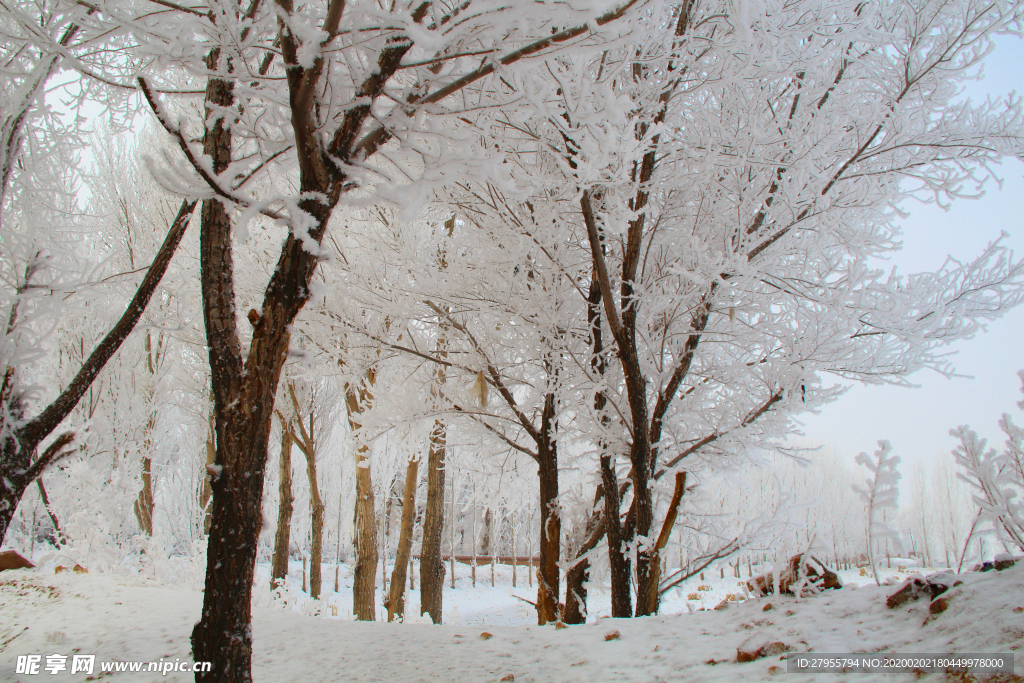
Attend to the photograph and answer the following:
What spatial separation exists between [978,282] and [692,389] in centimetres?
172

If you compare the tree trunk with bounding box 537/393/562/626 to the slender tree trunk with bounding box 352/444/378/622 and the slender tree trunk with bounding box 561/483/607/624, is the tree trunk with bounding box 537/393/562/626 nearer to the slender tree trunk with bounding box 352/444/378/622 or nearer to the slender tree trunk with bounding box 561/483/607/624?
the slender tree trunk with bounding box 561/483/607/624

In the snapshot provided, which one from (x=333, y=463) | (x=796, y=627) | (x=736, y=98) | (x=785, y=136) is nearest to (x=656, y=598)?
(x=796, y=627)

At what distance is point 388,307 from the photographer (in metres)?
4.08

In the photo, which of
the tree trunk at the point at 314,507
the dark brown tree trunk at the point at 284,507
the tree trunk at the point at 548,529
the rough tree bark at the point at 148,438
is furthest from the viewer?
the rough tree bark at the point at 148,438

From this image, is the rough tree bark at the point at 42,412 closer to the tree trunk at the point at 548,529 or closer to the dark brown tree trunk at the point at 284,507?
the tree trunk at the point at 548,529

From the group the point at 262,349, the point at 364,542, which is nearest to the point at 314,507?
the point at 364,542

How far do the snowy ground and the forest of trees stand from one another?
44 centimetres

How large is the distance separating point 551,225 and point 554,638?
2502 mm

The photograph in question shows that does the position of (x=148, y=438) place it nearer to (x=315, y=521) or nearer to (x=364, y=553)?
(x=315, y=521)

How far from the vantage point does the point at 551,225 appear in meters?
3.38

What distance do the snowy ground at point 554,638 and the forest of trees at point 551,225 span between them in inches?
17.5

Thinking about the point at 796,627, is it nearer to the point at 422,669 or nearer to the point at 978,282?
the point at 422,669

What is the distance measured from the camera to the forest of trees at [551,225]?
5.41ft

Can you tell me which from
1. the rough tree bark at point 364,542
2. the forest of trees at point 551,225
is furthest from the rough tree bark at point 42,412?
the rough tree bark at point 364,542
